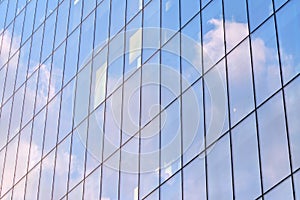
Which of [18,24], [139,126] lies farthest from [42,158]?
[18,24]

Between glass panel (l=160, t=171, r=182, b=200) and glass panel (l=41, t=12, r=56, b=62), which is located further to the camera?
glass panel (l=41, t=12, r=56, b=62)

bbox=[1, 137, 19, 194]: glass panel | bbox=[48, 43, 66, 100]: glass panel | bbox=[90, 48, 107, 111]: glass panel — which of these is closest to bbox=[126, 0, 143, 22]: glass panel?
bbox=[90, 48, 107, 111]: glass panel

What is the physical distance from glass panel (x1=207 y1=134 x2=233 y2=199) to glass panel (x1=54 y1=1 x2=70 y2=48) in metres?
19.9

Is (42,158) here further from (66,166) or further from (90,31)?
(90,31)

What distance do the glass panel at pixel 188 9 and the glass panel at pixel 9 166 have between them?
57.1 ft

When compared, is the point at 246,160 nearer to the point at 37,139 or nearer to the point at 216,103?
the point at 216,103

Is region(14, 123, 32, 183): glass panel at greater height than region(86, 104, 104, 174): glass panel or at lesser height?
greater

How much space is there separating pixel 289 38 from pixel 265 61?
132 cm

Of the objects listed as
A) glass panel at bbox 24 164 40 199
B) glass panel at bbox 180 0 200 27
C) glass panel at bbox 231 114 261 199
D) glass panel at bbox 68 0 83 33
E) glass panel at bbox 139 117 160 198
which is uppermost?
glass panel at bbox 68 0 83 33

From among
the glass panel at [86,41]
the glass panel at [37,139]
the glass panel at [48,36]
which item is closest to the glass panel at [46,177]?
the glass panel at [37,139]

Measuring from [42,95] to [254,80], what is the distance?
20.4 m

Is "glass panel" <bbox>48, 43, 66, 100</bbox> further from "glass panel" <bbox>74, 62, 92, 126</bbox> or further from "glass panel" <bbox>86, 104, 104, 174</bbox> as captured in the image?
"glass panel" <bbox>86, 104, 104, 174</bbox>

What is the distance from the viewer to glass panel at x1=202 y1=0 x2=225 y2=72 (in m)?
30.3

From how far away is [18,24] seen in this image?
53.5 m
